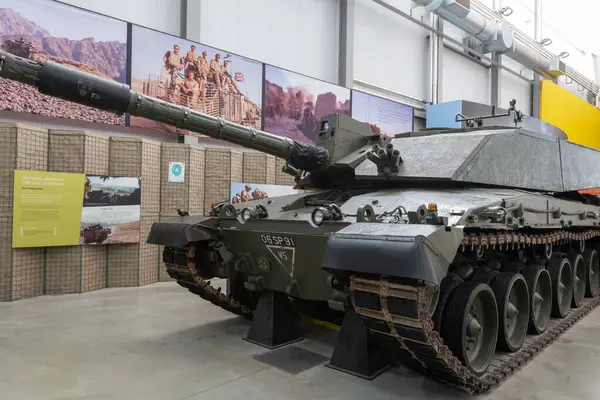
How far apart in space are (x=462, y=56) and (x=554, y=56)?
16.0 feet

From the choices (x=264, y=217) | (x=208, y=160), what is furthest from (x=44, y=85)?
(x=208, y=160)

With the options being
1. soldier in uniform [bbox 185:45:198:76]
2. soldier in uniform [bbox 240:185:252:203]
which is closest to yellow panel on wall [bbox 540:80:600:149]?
soldier in uniform [bbox 240:185:252:203]

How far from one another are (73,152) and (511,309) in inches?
262

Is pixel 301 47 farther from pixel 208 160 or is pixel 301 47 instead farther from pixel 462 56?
pixel 462 56

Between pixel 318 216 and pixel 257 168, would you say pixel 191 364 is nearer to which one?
pixel 318 216

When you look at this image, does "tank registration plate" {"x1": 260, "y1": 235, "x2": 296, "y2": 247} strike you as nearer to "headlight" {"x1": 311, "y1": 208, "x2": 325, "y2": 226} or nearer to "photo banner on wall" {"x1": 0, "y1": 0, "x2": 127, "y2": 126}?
"headlight" {"x1": 311, "y1": 208, "x2": 325, "y2": 226}

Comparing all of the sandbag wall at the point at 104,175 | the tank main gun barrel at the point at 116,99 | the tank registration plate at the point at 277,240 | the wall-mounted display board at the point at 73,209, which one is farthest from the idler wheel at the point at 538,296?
the wall-mounted display board at the point at 73,209

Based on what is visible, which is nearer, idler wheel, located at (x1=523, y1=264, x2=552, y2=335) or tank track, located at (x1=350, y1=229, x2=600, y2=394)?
Answer: tank track, located at (x1=350, y1=229, x2=600, y2=394)

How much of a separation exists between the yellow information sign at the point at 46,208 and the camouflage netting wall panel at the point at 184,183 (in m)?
1.49

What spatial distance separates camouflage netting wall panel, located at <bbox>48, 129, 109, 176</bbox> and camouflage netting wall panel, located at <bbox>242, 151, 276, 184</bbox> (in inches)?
118

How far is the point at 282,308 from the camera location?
17.3 ft

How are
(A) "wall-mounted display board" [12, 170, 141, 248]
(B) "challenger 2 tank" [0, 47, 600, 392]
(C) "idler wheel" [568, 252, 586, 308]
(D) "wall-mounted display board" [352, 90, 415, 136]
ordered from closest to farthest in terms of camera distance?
(B) "challenger 2 tank" [0, 47, 600, 392] < (C) "idler wheel" [568, 252, 586, 308] < (A) "wall-mounted display board" [12, 170, 141, 248] < (D) "wall-mounted display board" [352, 90, 415, 136]

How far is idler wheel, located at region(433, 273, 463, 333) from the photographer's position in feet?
13.2

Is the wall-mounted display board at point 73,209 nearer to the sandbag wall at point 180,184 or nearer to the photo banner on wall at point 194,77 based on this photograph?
the sandbag wall at point 180,184
